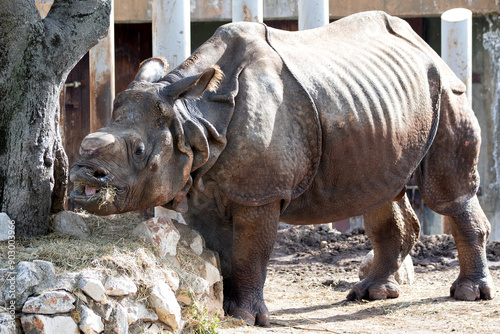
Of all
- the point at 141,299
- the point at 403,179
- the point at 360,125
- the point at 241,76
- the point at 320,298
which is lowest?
the point at 320,298

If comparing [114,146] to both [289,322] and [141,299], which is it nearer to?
[141,299]

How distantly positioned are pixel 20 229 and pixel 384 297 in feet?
11.0

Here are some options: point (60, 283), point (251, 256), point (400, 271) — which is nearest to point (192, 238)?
point (251, 256)

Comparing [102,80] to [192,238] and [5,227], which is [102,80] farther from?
[5,227]

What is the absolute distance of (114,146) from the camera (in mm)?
4855

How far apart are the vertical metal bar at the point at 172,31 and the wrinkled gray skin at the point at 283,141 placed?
2.26 m

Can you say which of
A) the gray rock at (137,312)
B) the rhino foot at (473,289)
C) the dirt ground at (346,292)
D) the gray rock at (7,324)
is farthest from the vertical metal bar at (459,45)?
the gray rock at (7,324)

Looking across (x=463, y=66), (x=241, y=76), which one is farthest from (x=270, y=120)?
(x=463, y=66)

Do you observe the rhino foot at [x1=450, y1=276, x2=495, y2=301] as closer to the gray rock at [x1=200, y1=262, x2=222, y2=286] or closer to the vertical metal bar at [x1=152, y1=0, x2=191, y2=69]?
the gray rock at [x1=200, y1=262, x2=222, y2=286]

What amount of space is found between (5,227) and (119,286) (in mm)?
996

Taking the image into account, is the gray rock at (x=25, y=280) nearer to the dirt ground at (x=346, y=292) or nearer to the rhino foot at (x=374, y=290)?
the dirt ground at (x=346, y=292)

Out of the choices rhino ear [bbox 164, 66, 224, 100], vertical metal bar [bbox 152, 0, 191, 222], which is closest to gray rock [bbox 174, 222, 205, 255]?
rhino ear [bbox 164, 66, 224, 100]

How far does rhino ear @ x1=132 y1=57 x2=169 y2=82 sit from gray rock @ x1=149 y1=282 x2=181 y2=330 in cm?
156

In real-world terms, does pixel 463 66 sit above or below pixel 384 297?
above
